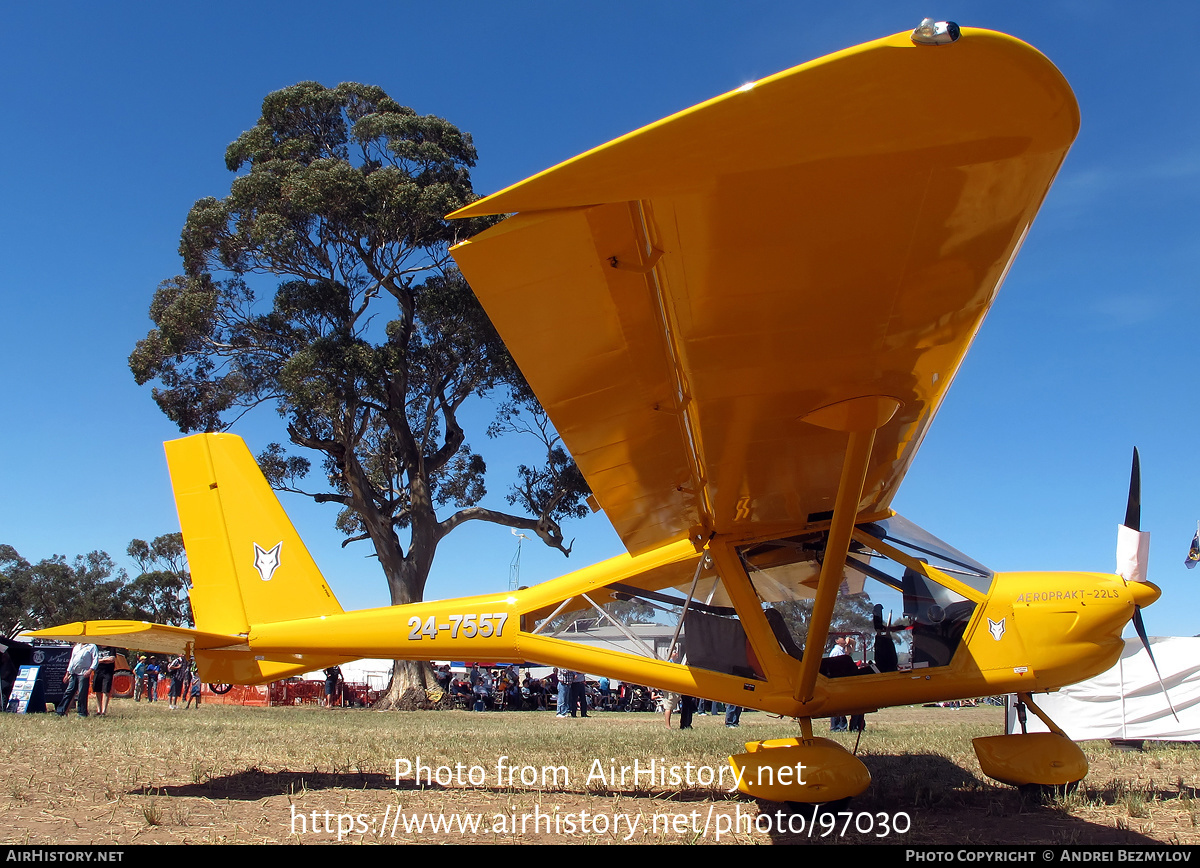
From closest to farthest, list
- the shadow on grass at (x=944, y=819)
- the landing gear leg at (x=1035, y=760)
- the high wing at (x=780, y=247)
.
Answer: the high wing at (x=780, y=247) < the shadow on grass at (x=944, y=819) < the landing gear leg at (x=1035, y=760)

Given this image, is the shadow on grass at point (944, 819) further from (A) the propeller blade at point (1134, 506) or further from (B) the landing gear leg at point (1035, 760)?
(A) the propeller blade at point (1134, 506)

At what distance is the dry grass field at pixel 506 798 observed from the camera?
414cm

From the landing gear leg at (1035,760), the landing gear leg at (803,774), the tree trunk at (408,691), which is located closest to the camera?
the landing gear leg at (803,774)

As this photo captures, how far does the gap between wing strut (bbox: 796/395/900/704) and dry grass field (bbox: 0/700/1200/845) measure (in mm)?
969

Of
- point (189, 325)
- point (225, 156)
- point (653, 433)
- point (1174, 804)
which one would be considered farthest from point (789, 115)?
point (225, 156)

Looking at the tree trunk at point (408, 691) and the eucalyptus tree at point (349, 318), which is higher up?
the eucalyptus tree at point (349, 318)

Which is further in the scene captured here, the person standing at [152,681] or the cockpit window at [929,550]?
the person standing at [152,681]

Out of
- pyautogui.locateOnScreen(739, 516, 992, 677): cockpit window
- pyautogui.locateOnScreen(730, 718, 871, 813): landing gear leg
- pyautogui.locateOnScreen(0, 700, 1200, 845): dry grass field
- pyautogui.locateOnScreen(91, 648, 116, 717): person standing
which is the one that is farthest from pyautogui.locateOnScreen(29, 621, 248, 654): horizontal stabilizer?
pyautogui.locateOnScreen(91, 648, 116, 717): person standing

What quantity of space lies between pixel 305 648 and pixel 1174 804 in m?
6.52

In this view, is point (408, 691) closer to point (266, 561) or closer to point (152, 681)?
point (152, 681)

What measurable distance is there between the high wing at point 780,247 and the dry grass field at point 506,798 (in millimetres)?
2351

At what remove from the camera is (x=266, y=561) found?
6.53m

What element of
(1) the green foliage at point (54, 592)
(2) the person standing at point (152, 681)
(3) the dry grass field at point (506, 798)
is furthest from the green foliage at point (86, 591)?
(3) the dry grass field at point (506, 798)
